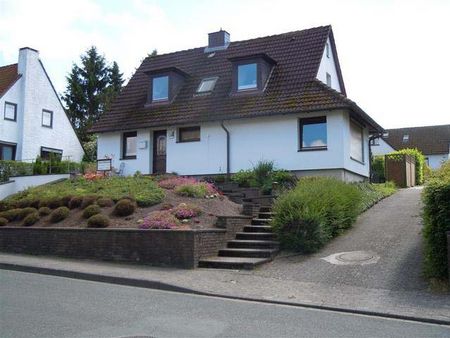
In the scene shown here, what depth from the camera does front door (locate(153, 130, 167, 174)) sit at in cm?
2316

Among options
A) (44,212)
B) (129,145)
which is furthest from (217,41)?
(44,212)

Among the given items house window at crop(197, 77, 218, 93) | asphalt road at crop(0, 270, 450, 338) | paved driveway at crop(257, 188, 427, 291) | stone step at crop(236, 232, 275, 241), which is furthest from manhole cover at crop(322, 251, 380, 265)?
house window at crop(197, 77, 218, 93)

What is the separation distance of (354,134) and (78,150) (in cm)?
2223

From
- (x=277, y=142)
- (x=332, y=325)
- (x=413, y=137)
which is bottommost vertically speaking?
(x=332, y=325)

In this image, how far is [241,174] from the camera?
1969 cm

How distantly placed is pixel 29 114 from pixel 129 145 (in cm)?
1201

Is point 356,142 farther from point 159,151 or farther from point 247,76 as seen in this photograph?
point 159,151

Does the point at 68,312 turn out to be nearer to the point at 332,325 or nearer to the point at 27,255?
the point at 332,325

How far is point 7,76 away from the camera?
3362 centimetres

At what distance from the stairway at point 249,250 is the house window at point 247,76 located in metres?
7.99

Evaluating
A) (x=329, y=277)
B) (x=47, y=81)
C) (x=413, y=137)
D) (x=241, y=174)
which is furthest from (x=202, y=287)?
(x=413, y=137)

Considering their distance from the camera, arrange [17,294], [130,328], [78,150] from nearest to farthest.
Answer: [130,328]
[17,294]
[78,150]

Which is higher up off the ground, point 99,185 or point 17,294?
point 99,185

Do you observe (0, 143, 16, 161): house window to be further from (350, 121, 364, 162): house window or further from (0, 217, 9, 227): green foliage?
(350, 121, 364, 162): house window
